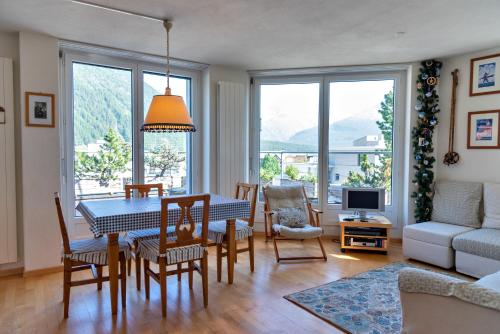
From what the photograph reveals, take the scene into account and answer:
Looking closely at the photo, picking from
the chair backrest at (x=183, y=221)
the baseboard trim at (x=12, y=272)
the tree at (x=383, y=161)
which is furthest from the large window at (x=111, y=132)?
the tree at (x=383, y=161)

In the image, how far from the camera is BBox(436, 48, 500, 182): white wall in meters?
3.98

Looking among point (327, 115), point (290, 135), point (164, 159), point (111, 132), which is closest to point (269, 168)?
point (290, 135)

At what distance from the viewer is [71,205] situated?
3.89 metres

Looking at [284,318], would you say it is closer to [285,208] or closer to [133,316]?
[133,316]

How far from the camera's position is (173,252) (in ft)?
8.69

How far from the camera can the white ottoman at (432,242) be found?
360cm

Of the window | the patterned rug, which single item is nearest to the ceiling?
the window

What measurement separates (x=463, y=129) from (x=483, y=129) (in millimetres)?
222

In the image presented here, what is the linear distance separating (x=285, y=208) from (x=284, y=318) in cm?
190

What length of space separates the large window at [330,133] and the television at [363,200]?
1.70 feet

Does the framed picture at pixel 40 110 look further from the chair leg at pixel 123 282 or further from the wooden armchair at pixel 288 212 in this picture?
the wooden armchair at pixel 288 212

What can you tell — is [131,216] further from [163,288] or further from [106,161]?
[106,161]

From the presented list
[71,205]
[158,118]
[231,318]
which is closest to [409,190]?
[231,318]

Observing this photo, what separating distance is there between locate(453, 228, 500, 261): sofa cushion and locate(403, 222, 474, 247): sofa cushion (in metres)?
0.09
